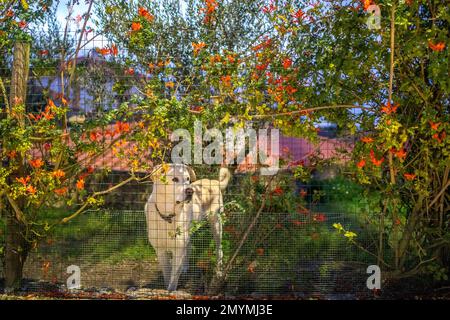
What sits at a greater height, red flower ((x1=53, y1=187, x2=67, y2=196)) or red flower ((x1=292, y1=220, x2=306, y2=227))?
red flower ((x1=53, y1=187, x2=67, y2=196))

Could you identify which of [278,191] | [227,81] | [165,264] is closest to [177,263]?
[165,264]

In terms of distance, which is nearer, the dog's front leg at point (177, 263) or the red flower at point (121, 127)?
the red flower at point (121, 127)

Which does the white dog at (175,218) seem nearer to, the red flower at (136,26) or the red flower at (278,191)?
the red flower at (278,191)

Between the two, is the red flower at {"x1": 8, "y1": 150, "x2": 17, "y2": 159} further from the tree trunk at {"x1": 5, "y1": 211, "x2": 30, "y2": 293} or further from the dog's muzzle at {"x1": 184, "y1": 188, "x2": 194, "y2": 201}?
the dog's muzzle at {"x1": 184, "y1": 188, "x2": 194, "y2": 201}

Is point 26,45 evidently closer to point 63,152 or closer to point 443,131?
point 63,152

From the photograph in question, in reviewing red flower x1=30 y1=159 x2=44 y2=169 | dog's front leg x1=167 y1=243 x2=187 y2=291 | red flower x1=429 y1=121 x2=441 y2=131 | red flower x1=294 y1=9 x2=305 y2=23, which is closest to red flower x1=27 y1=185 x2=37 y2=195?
red flower x1=30 y1=159 x2=44 y2=169

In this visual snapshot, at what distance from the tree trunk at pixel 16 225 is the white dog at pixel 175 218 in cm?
119

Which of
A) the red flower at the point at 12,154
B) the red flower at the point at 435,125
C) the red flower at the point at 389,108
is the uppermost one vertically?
the red flower at the point at 389,108

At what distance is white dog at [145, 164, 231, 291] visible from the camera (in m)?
4.99

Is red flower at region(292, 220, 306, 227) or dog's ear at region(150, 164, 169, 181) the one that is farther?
red flower at region(292, 220, 306, 227)

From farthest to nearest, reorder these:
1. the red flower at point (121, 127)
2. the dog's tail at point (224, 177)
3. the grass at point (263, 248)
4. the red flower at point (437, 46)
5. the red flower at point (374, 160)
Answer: the dog's tail at point (224, 177) → the grass at point (263, 248) → the red flower at point (121, 127) → the red flower at point (374, 160) → the red flower at point (437, 46)

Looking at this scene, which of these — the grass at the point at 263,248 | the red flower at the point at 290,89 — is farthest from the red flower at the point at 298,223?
the red flower at the point at 290,89

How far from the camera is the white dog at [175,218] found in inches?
196

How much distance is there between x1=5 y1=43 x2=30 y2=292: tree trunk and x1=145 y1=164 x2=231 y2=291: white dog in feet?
3.91
